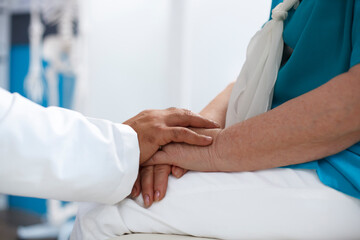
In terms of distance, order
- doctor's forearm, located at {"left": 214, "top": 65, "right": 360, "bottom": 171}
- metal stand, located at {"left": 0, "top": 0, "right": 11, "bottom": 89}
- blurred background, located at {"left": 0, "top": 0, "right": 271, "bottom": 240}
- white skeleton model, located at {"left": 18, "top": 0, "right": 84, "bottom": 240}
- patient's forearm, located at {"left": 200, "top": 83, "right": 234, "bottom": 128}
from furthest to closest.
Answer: metal stand, located at {"left": 0, "top": 0, "right": 11, "bottom": 89}, white skeleton model, located at {"left": 18, "top": 0, "right": 84, "bottom": 240}, blurred background, located at {"left": 0, "top": 0, "right": 271, "bottom": 240}, patient's forearm, located at {"left": 200, "top": 83, "right": 234, "bottom": 128}, doctor's forearm, located at {"left": 214, "top": 65, "right": 360, "bottom": 171}

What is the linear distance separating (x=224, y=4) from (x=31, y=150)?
1967 millimetres

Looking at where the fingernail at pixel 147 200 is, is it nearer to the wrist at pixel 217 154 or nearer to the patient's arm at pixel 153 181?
the patient's arm at pixel 153 181

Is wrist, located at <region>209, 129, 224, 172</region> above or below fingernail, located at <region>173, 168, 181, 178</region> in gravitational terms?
above

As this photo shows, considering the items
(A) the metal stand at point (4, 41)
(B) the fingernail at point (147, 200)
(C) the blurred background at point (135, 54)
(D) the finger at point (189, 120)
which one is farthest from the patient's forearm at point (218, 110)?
(A) the metal stand at point (4, 41)

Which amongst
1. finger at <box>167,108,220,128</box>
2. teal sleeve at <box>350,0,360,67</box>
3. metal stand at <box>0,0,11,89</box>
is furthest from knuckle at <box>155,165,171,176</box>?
metal stand at <box>0,0,11,89</box>

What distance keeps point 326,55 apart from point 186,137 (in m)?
0.40

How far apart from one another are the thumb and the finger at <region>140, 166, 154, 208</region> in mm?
14

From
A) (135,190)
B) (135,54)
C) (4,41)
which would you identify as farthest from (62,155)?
(4,41)

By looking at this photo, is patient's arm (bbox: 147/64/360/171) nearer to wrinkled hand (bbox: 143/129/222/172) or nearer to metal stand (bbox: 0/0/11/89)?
wrinkled hand (bbox: 143/129/222/172)

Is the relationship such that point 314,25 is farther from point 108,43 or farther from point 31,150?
point 108,43

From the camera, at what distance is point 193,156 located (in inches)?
32.1

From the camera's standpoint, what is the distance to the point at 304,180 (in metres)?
0.71

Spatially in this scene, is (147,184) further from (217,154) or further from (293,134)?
(293,134)

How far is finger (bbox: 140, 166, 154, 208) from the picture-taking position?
75 centimetres
